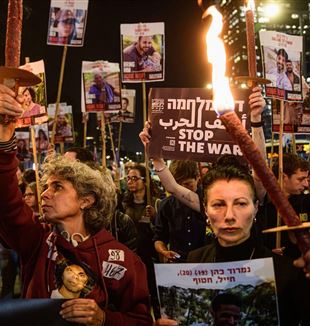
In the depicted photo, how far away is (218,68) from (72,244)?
140cm

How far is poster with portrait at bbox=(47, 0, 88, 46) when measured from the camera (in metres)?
7.02

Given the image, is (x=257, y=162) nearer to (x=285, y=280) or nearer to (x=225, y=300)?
(x=225, y=300)

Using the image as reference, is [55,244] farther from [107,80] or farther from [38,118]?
[107,80]

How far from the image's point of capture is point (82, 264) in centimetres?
244

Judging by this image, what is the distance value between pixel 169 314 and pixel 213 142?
239cm

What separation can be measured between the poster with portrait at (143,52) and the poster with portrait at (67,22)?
0.65 metres

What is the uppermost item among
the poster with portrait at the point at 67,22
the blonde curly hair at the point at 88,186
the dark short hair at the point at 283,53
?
the poster with portrait at the point at 67,22

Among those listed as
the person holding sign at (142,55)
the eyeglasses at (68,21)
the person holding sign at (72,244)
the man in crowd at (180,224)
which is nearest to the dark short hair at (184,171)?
the man in crowd at (180,224)

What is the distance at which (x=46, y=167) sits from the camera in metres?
3.00

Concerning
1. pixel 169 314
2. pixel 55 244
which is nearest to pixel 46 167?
pixel 55 244

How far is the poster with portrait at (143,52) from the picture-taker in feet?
22.6

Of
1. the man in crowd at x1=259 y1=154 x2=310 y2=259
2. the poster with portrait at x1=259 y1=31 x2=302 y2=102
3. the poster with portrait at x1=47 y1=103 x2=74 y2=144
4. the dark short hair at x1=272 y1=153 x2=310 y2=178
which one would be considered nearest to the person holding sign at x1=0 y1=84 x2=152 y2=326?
the man in crowd at x1=259 y1=154 x2=310 y2=259

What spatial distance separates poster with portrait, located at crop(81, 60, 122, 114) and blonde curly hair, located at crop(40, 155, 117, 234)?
4.48m
